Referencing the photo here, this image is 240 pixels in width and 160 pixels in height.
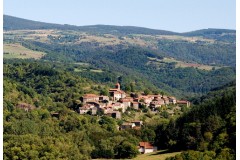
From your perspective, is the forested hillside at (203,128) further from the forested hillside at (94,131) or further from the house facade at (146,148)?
the house facade at (146,148)

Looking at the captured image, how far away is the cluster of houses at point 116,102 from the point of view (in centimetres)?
6306

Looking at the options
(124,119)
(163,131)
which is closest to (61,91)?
(124,119)

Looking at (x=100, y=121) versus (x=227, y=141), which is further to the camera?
(x=100, y=121)

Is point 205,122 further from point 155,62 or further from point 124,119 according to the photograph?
point 155,62

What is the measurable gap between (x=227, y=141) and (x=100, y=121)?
2833 cm

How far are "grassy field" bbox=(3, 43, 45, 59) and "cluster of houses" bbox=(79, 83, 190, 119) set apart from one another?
93637mm

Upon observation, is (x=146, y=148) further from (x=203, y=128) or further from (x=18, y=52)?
(x=18, y=52)

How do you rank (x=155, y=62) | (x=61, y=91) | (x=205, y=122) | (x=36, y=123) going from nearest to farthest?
(x=205, y=122) < (x=36, y=123) < (x=61, y=91) < (x=155, y=62)

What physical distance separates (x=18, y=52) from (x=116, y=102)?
114930 mm

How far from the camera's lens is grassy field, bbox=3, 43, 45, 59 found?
162462 mm

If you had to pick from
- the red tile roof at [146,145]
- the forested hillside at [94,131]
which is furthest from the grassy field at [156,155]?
the red tile roof at [146,145]

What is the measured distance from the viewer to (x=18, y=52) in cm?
17400

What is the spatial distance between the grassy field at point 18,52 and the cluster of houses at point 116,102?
93637 millimetres

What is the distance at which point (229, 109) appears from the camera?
4191 cm
